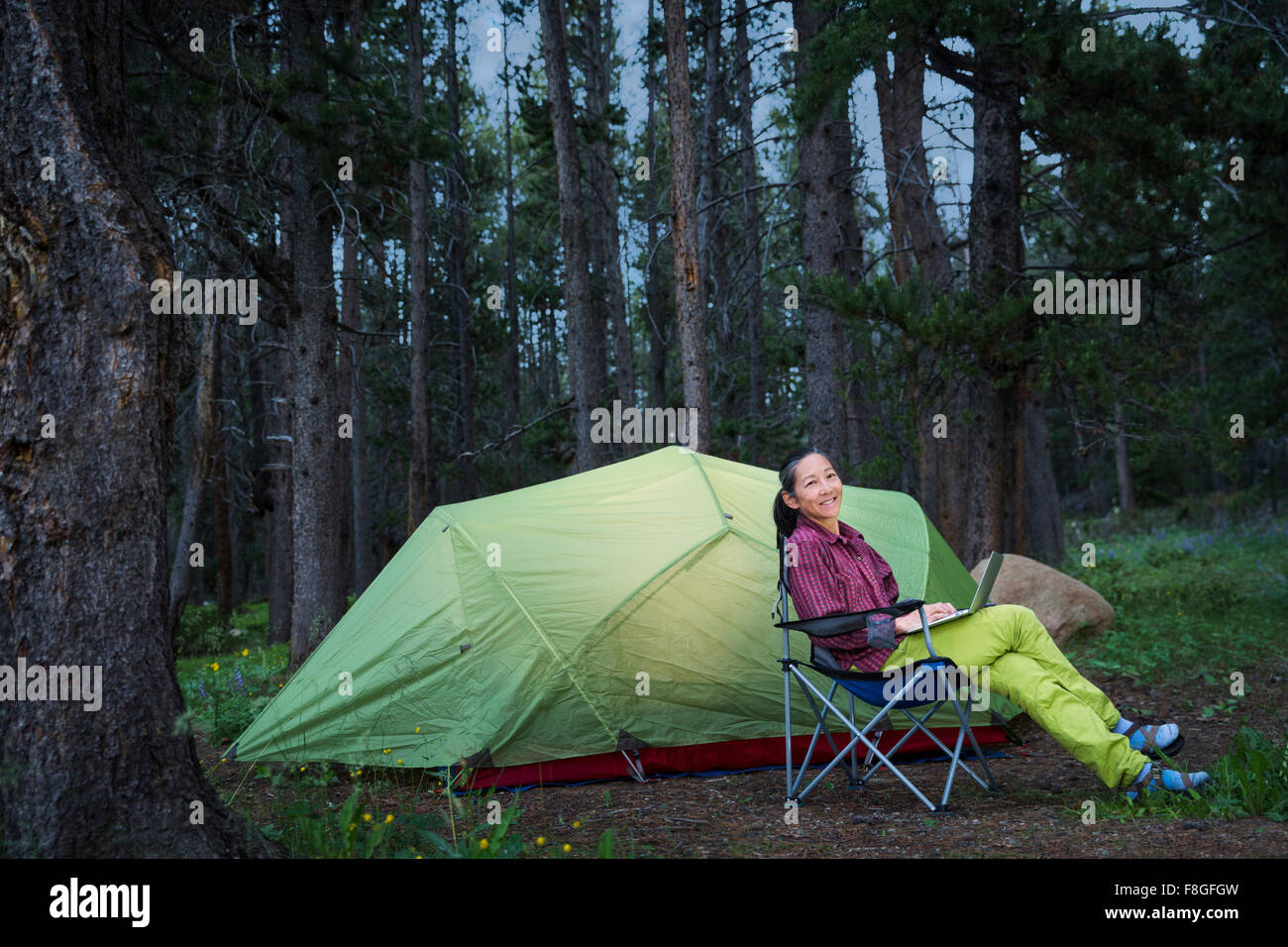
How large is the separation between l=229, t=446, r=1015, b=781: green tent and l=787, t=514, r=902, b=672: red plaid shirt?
0.69 m

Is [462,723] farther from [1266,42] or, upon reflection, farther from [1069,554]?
[1069,554]

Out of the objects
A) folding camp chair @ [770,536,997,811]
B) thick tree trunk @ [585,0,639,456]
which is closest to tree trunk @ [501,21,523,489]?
thick tree trunk @ [585,0,639,456]

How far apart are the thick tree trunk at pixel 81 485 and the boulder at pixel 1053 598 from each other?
6128 millimetres

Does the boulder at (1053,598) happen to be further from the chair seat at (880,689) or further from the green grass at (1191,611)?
the chair seat at (880,689)

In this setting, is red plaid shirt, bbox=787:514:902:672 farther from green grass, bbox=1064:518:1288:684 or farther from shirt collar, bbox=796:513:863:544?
green grass, bbox=1064:518:1288:684

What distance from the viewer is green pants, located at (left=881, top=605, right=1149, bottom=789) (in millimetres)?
3682

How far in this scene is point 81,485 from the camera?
2.85 m

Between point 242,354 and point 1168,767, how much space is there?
10.8 meters

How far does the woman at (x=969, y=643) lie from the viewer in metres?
3.71

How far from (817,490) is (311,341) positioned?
5.03 meters

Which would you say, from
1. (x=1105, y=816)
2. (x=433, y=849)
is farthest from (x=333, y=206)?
(x=1105, y=816)

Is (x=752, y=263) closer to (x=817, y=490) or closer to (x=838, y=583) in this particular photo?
(x=817, y=490)

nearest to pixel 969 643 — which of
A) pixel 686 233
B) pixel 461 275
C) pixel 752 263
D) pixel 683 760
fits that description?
pixel 683 760

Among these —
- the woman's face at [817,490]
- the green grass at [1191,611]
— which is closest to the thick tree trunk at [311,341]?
the woman's face at [817,490]
